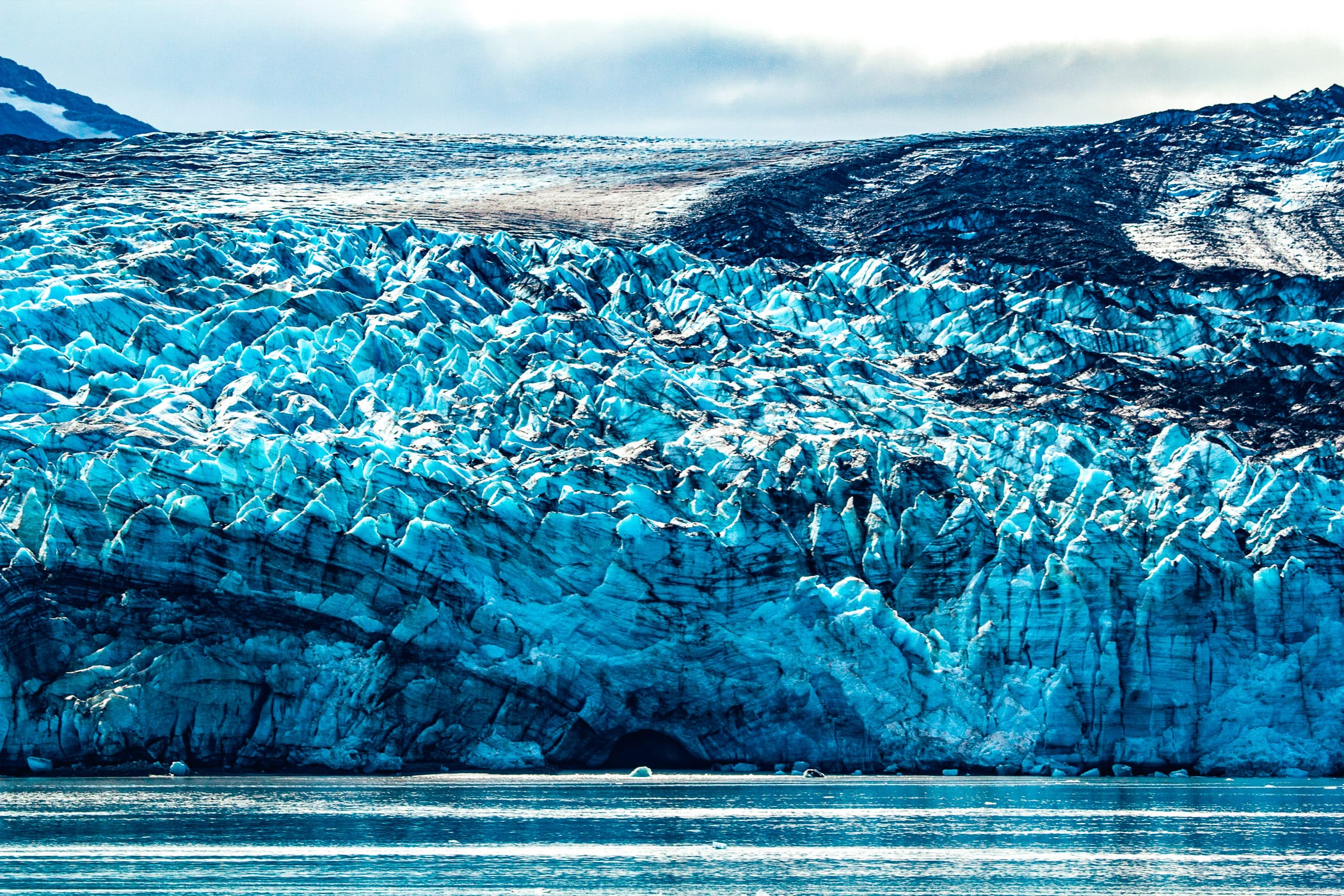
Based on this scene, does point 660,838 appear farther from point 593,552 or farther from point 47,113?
point 47,113

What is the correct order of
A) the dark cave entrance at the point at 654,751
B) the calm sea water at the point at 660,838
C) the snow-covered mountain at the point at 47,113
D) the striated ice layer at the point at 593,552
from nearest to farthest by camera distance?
the calm sea water at the point at 660,838
the striated ice layer at the point at 593,552
the dark cave entrance at the point at 654,751
the snow-covered mountain at the point at 47,113

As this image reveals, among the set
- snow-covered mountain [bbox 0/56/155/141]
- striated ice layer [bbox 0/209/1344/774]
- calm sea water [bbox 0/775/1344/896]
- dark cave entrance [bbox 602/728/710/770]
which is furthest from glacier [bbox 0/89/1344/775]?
snow-covered mountain [bbox 0/56/155/141]

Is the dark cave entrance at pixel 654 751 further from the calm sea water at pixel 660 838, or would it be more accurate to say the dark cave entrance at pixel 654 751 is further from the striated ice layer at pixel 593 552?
the striated ice layer at pixel 593 552

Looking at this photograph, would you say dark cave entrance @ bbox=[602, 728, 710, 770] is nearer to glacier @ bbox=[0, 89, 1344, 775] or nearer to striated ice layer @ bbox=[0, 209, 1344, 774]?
glacier @ bbox=[0, 89, 1344, 775]

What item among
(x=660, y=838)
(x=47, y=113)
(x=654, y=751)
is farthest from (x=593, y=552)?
(x=47, y=113)

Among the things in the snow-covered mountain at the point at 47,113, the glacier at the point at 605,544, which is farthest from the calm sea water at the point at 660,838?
the snow-covered mountain at the point at 47,113
